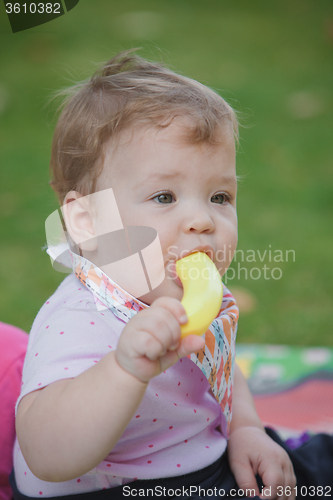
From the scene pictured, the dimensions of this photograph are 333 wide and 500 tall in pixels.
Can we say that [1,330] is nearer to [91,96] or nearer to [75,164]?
[75,164]

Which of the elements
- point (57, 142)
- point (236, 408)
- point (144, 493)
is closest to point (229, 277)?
point (236, 408)

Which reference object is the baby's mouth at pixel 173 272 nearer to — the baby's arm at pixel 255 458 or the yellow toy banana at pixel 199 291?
the yellow toy banana at pixel 199 291

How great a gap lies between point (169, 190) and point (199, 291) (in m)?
0.23

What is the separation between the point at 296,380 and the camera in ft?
6.22

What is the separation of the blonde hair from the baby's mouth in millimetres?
245

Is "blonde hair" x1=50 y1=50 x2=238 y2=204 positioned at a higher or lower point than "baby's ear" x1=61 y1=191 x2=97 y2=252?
higher

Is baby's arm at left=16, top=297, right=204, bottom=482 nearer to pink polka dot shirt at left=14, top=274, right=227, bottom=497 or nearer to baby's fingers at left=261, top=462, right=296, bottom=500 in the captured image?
pink polka dot shirt at left=14, top=274, right=227, bottom=497

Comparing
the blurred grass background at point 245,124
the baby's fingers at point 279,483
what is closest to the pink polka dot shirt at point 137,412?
the baby's fingers at point 279,483

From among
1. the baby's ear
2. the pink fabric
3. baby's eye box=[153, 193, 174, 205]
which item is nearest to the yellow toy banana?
baby's eye box=[153, 193, 174, 205]

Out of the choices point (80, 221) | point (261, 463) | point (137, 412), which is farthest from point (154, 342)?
point (261, 463)

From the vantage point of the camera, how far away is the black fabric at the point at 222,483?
1024 millimetres

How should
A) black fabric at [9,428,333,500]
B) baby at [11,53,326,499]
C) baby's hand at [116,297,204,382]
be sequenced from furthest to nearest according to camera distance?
black fabric at [9,428,333,500]
baby at [11,53,326,499]
baby's hand at [116,297,204,382]

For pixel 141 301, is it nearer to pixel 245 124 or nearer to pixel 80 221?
pixel 80 221

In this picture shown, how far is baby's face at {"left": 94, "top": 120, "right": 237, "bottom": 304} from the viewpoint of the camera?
104 centimetres
